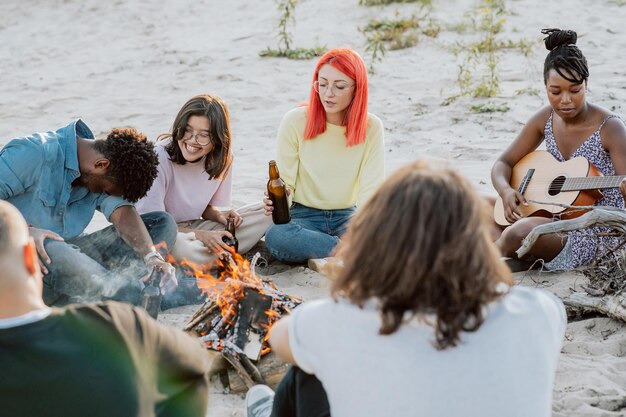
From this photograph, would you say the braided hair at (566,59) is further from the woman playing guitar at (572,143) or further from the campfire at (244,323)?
the campfire at (244,323)

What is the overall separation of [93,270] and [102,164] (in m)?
0.58

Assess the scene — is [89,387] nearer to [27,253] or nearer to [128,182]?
[27,253]

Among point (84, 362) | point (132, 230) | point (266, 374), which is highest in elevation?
point (84, 362)

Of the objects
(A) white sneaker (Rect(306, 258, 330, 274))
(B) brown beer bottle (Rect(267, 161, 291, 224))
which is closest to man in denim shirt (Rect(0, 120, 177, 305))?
(B) brown beer bottle (Rect(267, 161, 291, 224))

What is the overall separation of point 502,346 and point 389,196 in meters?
0.49

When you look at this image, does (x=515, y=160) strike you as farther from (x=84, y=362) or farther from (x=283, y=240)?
(x=84, y=362)

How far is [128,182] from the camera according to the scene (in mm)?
4551

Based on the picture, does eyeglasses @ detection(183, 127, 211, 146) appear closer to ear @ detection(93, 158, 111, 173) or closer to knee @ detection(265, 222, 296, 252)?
ear @ detection(93, 158, 111, 173)

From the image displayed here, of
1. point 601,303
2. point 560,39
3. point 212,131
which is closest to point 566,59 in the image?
point 560,39

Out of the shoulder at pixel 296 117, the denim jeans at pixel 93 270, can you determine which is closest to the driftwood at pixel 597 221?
the shoulder at pixel 296 117

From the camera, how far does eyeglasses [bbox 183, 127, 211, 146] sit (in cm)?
493

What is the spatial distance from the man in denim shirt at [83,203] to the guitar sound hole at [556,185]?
93.9 inches

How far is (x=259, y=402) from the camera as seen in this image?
323cm

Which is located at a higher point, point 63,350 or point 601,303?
point 63,350
